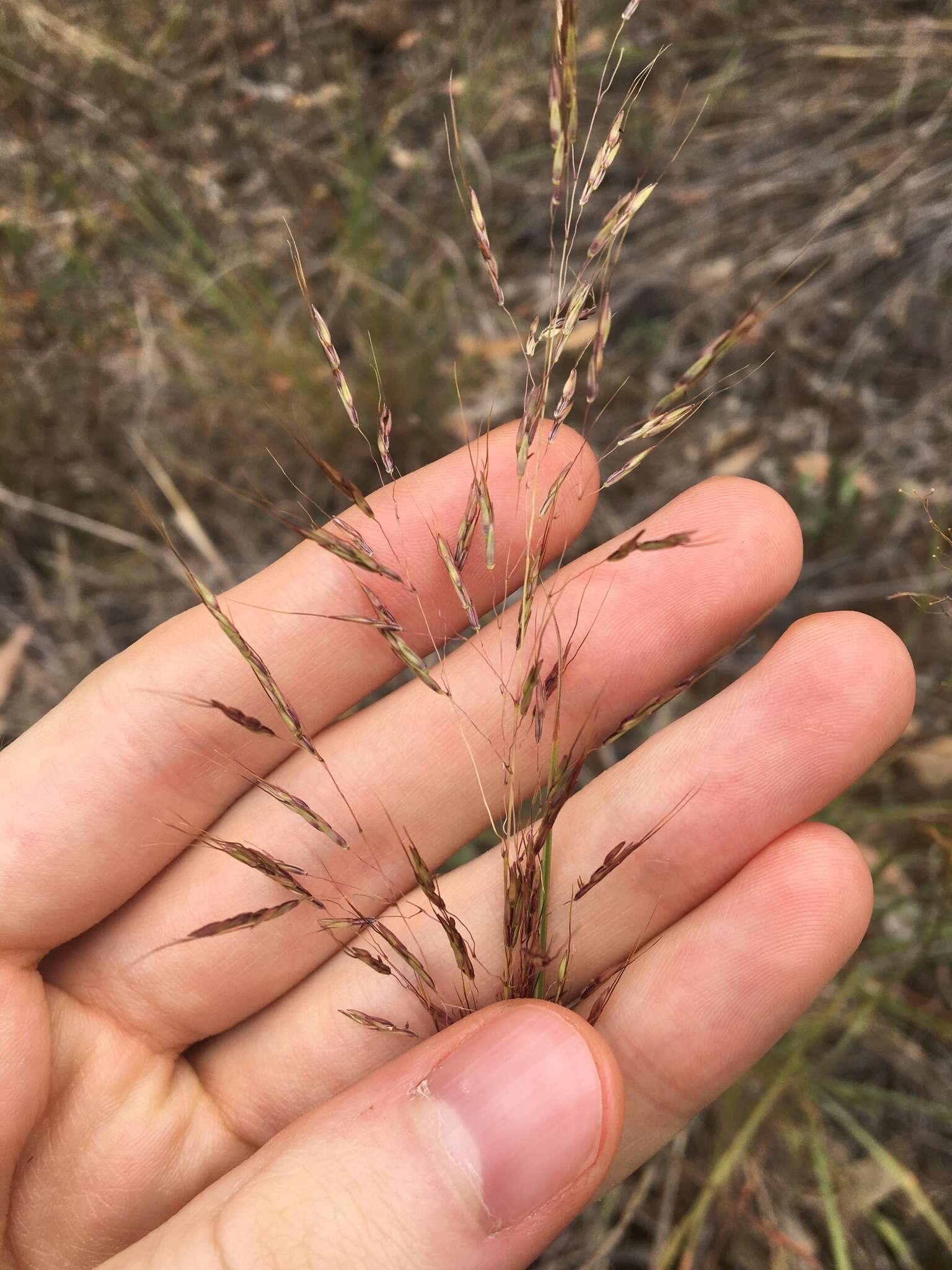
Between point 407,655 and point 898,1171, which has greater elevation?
point 407,655

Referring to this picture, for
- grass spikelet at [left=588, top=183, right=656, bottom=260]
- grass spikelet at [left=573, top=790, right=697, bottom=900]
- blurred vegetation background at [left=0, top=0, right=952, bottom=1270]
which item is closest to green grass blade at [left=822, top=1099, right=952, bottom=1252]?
blurred vegetation background at [left=0, top=0, right=952, bottom=1270]

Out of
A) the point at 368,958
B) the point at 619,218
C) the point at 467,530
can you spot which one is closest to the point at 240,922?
the point at 368,958

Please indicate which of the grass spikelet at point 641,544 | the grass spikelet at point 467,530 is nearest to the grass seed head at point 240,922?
the grass spikelet at point 467,530

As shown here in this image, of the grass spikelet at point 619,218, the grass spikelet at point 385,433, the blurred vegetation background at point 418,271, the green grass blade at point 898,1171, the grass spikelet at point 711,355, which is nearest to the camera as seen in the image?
the grass spikelet at point 711,355

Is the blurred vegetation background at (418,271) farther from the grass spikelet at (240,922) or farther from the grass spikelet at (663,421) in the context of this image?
the grass spikelet at (240,922)

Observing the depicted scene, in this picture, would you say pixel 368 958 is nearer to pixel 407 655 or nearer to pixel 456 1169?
pixel 456 1169

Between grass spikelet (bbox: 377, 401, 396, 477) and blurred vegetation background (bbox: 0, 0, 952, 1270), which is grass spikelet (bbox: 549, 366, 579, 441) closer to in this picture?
grass spikelet (bbox: 377, 401, 396, 477)
